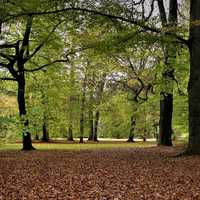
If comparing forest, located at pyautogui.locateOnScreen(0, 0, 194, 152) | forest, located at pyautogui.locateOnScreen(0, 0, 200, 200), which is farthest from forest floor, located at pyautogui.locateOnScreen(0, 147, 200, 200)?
forest, located at pyautogui.locateOnScreen(0, 0, 194, 152)

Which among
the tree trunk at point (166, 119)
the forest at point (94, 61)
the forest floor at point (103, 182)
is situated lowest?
the forest floor at point (103, 182)

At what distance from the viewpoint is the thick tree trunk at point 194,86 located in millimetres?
17719

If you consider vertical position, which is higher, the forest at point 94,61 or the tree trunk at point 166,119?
the forest at point 94,61

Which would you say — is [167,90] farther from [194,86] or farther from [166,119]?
[194,86]

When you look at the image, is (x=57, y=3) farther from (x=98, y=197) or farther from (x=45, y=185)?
(x=98, y=197)

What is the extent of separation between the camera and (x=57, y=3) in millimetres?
18422

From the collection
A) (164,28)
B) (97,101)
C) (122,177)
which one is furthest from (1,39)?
(97,101)

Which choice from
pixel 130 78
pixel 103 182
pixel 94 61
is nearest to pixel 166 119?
pixel 94 61

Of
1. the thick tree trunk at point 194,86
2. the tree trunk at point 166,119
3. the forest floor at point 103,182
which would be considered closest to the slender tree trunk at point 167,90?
the tree trunk at point 166,119

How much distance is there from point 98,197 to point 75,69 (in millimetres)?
44119

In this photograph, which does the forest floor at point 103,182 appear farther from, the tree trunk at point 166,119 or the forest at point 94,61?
the tree trunk at point 166,119

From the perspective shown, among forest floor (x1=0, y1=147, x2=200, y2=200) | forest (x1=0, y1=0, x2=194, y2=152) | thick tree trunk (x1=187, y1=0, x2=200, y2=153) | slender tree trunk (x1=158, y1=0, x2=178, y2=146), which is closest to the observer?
forest floor (x1=0, y1=147, x2=200, y2=200)

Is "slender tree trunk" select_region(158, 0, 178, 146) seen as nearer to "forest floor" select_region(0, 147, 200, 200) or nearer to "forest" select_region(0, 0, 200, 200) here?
"forest" select_region(0, 0, 200, 200)

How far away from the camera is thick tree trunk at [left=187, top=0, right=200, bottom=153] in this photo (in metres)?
17.7
